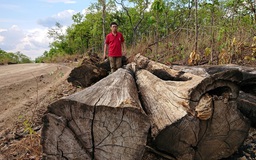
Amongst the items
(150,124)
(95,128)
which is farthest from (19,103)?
(150,124)

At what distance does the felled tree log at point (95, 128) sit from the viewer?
2.33m

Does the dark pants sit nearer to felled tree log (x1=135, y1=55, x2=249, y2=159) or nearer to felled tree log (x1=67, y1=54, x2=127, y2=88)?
felled tree log (x1=67, y1=54, x2=127, y2=88)

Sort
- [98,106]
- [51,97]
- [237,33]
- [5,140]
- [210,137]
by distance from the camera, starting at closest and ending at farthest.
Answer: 1. [98,106]
2. [210,137]
3. [5,140]
4. [51,97]
5. [237,33]

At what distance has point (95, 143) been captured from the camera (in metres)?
2.45

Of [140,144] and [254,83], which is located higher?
[254,83]

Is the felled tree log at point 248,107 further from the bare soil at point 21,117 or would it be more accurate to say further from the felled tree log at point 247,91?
the bare soil at point 21,117

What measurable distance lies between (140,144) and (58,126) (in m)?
0.83

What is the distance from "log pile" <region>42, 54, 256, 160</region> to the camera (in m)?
2.36

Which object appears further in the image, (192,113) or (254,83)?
(254,83)

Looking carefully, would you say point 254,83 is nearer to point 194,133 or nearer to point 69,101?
point 194,133

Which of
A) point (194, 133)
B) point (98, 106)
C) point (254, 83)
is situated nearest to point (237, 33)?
point (254, 83)

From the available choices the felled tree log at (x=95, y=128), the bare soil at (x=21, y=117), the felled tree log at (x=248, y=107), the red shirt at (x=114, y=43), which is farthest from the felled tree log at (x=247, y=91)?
the red shirt at (x=114, y=43)

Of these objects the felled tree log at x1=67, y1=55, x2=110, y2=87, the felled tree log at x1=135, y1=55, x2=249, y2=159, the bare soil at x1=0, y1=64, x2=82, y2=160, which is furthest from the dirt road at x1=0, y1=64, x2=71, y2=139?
the felled tree log at x1=135, y1=55, x2=249, y2=159

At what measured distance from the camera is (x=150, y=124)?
234cm
